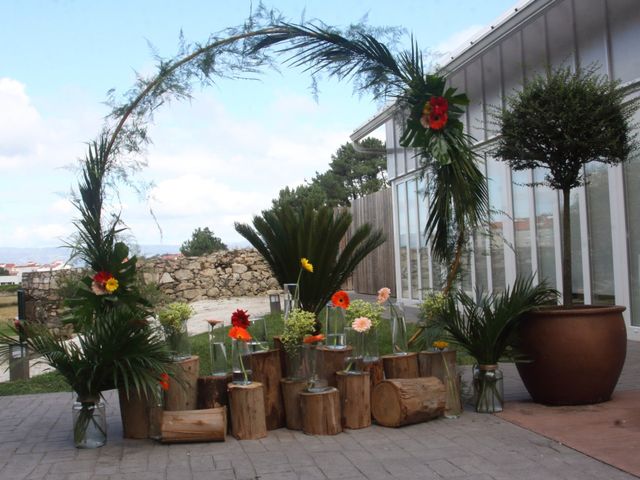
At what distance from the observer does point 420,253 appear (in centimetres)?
1491

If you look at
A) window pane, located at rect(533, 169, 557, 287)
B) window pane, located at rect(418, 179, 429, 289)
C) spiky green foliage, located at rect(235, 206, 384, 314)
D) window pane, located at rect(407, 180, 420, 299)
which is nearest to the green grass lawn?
spiky green foliage, located at rect(235, 206, 384, 314)

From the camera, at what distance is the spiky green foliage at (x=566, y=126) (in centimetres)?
534

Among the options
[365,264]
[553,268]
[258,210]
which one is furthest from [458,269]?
[365,264]

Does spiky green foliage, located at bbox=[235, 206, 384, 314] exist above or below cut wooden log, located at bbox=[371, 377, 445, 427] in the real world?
above

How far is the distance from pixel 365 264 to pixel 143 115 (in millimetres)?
12929

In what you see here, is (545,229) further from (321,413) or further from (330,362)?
(321,413)

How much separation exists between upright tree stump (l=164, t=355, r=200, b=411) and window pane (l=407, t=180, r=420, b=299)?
10.3m

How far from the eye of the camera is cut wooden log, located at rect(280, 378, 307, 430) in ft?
16.5

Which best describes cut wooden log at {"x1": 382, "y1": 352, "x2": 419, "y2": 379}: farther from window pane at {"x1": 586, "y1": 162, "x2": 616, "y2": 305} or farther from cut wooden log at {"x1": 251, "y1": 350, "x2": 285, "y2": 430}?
window pane at {"x1": 586, "y1": 162, "x2": 616, "y2": 305}

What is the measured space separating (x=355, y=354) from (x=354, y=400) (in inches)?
13.3

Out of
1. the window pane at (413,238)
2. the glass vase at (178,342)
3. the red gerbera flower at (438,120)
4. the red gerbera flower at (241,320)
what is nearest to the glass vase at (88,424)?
the glass vase at (178,342)

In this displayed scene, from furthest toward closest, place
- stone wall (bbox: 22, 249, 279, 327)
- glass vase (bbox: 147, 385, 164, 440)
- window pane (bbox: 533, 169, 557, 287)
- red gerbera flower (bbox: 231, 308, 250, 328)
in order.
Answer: stone wall (bbox: 22, 249, 279, 327)
window pane (bbox: 533, 169, 557, 287)
red gerbera flower (bbox: 231, 308, 250, 328)
glass vase (bbox: 147, 385, 164, 440)

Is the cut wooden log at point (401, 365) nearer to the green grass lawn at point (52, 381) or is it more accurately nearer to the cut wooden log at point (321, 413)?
the cut wooden log at point (321, 413)

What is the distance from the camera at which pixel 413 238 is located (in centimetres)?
1529
